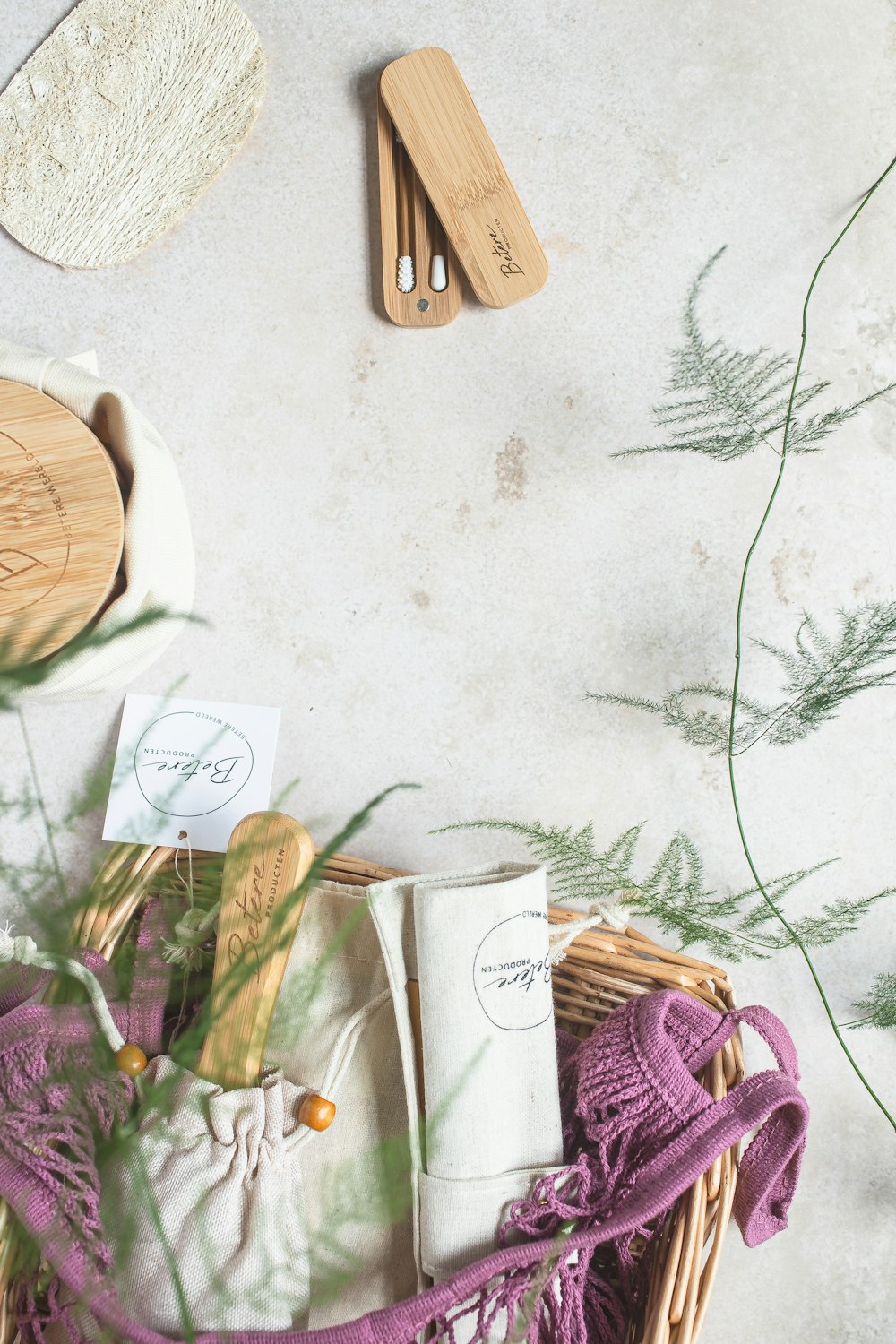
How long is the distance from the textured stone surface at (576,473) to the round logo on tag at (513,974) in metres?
0.24

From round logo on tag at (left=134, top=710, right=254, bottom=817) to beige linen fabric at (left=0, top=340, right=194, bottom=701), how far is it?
0.10m

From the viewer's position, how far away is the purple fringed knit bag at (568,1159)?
69 centimetres

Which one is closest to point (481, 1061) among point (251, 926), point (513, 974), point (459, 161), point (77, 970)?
point (513, 974)

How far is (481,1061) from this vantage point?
761 millimetres

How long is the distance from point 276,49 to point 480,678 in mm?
695

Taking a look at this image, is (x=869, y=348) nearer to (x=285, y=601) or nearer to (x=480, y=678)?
(x=480, y=678)

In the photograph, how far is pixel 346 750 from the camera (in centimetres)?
102

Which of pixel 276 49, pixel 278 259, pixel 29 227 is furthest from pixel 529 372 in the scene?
pixel 29 227

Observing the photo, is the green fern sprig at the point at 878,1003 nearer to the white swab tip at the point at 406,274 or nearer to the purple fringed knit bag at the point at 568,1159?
the purple fringed knit bag at the point at 568,1159

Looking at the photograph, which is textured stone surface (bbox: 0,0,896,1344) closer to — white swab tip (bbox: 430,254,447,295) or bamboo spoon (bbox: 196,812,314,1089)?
white swab tip (bbox: 430,254,447,295)

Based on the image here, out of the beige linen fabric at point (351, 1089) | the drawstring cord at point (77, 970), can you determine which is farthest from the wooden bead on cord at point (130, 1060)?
the beige linen fabric at point (351, 1089)

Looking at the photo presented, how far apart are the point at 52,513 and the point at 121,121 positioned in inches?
18.8

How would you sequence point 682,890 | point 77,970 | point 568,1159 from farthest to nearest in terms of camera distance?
point 682,890, point 568,1159, point 77,970

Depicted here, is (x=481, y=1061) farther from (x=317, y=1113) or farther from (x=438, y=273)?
(x=438, y=273)
